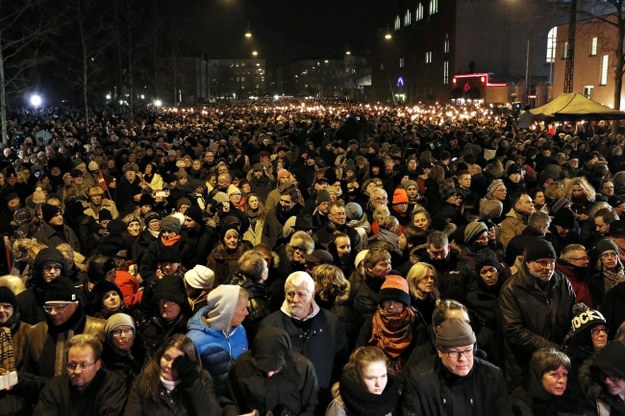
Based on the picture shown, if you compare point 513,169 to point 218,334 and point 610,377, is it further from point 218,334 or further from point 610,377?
point 218,334

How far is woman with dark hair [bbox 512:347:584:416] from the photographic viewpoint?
13.5ft

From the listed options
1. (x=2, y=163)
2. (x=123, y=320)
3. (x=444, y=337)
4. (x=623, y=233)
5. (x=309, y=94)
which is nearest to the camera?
(x=444, y=337)

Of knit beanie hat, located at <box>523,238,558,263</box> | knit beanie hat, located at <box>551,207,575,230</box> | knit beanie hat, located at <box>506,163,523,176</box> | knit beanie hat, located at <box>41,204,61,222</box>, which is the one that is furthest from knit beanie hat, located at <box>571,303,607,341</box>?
knit beanie hat, located at <box>41,204,61,222</box>

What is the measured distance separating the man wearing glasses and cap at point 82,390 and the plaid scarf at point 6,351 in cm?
67

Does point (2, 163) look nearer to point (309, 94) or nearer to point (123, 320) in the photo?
point (123, 320)

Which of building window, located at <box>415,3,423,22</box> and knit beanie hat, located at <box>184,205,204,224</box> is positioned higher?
building window, located at <box>415,3,423,22</box>

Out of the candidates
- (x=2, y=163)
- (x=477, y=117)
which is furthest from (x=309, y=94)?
(x=2, y=163)

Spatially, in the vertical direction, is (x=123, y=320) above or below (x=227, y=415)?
above

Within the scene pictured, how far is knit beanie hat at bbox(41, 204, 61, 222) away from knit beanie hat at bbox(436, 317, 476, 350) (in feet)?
19.6

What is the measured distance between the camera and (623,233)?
6.84 metres

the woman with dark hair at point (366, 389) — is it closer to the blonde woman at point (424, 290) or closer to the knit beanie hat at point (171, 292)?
the blonde woman at point (424, 290)

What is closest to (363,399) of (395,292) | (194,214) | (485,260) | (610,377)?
(395,292)

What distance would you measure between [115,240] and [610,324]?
5.15m

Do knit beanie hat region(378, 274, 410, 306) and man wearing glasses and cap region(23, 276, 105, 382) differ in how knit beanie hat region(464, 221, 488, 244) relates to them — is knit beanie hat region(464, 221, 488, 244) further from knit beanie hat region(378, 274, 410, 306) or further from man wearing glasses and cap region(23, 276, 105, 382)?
man wearing glasses and cap region(23, 276, 105, 382)
